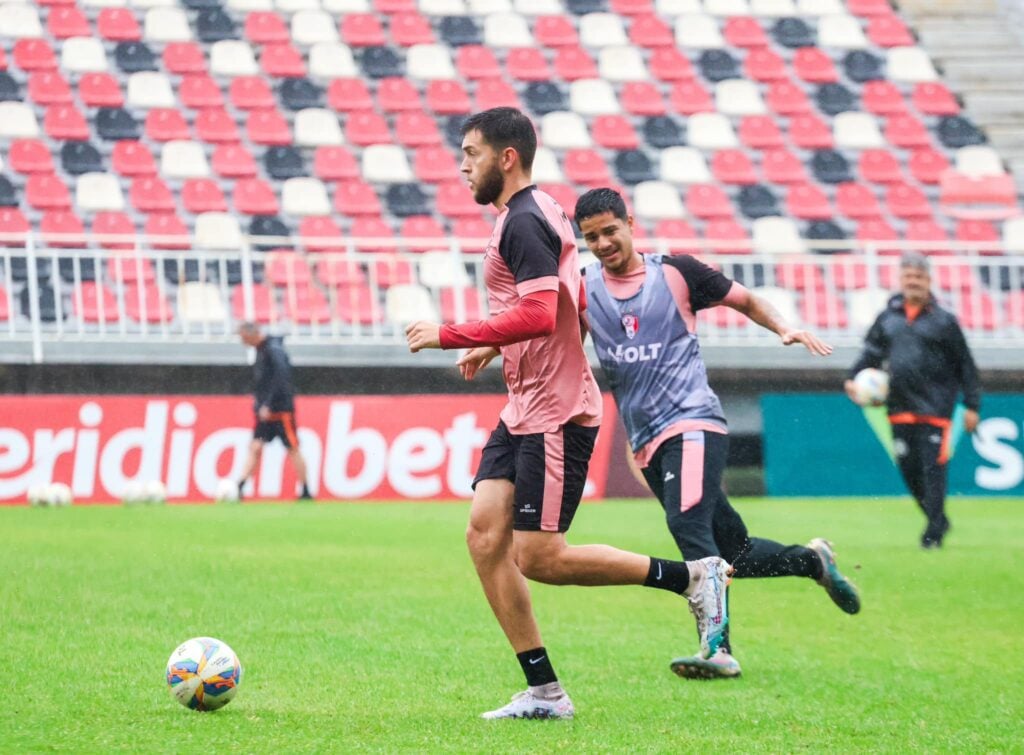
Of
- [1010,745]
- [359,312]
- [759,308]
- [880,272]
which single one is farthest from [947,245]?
[1010,745]

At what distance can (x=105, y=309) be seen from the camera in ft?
67.5

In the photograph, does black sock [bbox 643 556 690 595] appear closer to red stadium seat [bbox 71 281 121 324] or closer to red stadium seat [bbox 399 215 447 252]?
red stadium seat [bbox 71 281 121 324]

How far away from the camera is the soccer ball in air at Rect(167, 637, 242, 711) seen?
608cm

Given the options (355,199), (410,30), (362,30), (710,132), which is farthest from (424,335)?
(410,30)

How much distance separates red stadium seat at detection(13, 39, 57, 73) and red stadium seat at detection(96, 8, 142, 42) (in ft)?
3.25

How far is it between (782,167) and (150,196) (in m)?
10.0

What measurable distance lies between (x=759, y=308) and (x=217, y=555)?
20.2 ft

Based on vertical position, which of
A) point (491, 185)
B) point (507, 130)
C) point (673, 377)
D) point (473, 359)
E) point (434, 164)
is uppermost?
point (434, 164)

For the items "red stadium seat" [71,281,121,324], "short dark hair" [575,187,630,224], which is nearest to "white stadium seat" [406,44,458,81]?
"red stadium seat" [71,281,121,324]

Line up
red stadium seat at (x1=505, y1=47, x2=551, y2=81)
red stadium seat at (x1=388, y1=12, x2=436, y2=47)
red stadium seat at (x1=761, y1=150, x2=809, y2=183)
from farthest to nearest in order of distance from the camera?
red stadium seat at (x1=388, y1=12, x2=436, y2=47), red stadium seat at (x1=505, y1=47, x2=551, y2=81), red stadium seat at (x1=761, y1=150, x2=809, y2=183)

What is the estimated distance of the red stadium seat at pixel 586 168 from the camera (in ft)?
84.9

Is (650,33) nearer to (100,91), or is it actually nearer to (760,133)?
(760,133)

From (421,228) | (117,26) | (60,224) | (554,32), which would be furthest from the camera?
(554,32)

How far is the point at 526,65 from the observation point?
27672 mm
